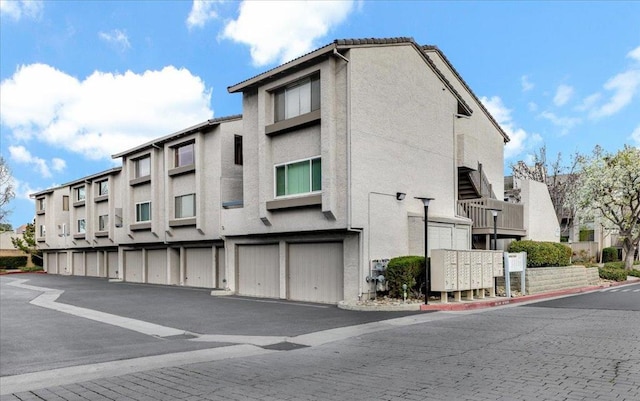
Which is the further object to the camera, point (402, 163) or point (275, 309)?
point (402, 163)

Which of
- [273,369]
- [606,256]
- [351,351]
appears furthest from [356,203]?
[606,256]

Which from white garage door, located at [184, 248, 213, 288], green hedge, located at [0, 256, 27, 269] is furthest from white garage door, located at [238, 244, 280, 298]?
green hedge, located at [0, 256, 27, 269]

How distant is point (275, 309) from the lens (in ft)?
57.0

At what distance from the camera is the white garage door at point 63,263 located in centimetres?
5078

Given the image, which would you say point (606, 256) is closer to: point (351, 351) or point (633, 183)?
point (633, 183)

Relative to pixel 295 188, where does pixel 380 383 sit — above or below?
below

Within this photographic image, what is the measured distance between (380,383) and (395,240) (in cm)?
1244

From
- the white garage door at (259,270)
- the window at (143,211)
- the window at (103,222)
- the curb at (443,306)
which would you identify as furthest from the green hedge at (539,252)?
the window at (103,222)

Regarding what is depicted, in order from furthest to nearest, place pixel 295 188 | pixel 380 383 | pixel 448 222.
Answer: pixel 448 222 < pixel 295 188 < pixel 380 383

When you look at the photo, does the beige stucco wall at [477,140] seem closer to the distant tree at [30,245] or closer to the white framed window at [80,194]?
the white framed window at [80,194]

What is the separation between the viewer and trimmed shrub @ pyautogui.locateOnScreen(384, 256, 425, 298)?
57.5 ft

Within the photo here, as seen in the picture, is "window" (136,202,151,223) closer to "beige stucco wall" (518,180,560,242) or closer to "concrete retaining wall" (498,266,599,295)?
"concrete retaining wall" (498,266,599,295)

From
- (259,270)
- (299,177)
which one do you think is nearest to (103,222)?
(259,270)

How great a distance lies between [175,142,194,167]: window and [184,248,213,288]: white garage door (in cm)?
536
